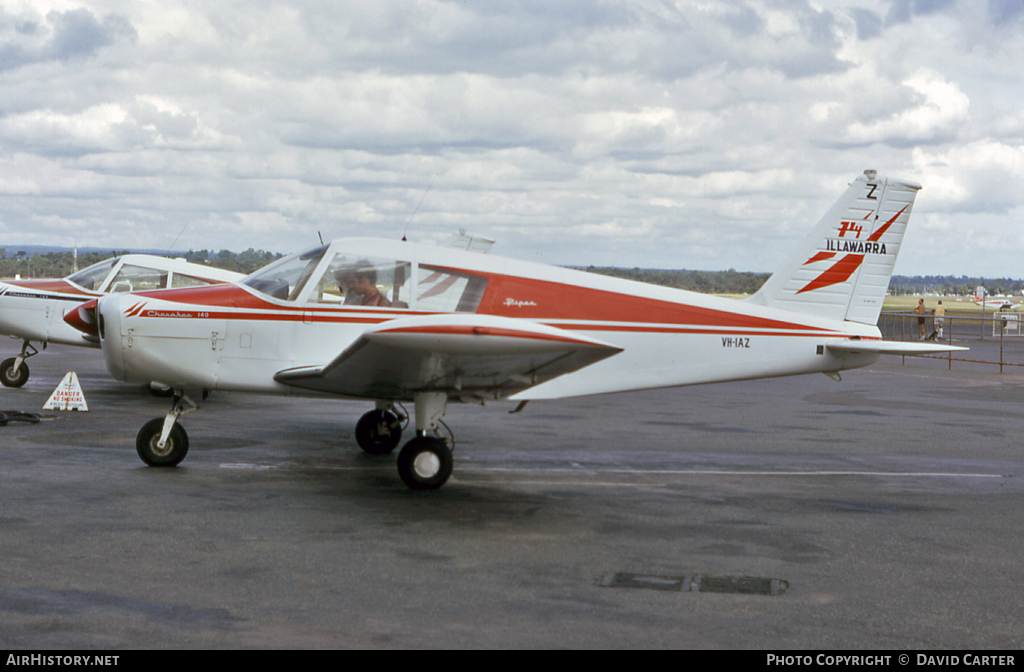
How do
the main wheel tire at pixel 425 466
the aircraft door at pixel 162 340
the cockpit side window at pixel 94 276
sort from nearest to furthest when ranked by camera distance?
the main wheel tire at pixel 425 466
the aircraft door at pixel 162 340
the cockpit side window at pixel 94 276

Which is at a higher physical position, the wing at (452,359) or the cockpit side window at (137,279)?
the cockpit side window at (137,279)

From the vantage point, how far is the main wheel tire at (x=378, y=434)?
1079 centimetres

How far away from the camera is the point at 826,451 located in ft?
38.4

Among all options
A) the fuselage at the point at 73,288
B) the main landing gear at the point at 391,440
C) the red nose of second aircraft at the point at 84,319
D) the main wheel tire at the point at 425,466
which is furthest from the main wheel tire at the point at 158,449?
the fuselage at the point at 73,288

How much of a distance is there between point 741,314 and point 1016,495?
300cm

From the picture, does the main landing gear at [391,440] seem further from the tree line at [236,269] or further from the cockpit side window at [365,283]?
the tree line at [236,269]

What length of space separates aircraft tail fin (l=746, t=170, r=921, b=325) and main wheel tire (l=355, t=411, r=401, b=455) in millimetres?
4184

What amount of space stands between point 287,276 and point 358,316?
82cm

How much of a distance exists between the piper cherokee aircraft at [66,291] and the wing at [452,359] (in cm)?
910

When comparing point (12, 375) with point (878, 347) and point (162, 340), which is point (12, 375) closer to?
point (162, 340)
